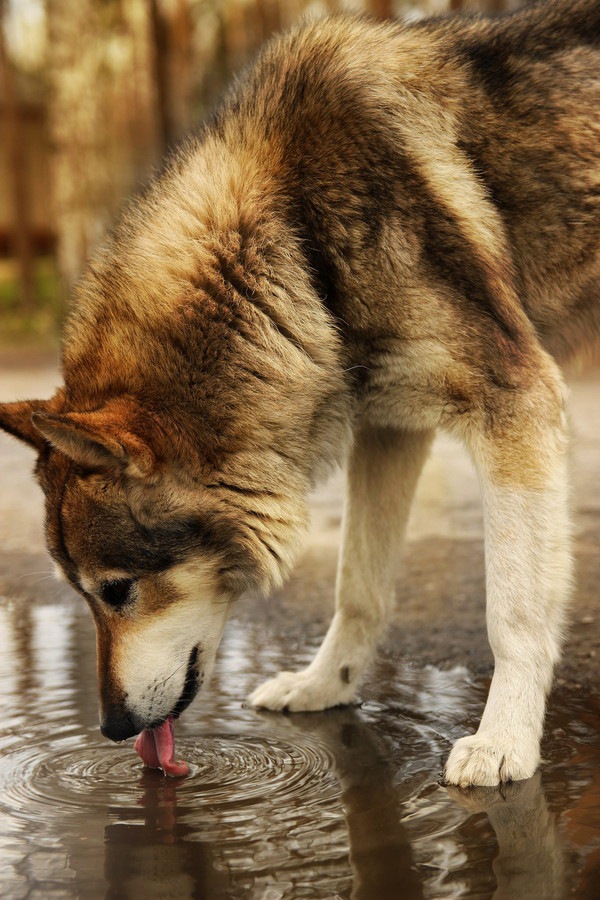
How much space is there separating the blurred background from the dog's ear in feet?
21.5

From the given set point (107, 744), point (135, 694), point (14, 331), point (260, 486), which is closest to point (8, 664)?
point (107, 744)

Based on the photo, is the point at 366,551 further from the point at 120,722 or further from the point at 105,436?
the point at 105,436

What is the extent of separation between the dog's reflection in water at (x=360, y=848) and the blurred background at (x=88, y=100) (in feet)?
23.7

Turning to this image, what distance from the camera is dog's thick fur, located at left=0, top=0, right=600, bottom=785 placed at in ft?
10.7

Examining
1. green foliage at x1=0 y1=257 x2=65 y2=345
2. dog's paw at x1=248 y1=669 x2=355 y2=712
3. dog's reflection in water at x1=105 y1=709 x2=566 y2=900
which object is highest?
green foliage at x1=0 y1=257 x2=65 y2=345

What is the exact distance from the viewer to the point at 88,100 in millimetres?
14586

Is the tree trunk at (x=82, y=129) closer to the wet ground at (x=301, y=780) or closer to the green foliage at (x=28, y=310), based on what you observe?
the green foliage at (x=28, y=310)

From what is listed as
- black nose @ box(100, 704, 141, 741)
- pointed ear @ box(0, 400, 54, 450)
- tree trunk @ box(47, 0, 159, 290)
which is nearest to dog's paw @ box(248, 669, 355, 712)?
black nose @ box(100, 704, 141, 741)

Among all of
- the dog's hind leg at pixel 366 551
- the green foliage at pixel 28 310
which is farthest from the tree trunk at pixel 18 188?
the dog's hind leg at pixel 366 551

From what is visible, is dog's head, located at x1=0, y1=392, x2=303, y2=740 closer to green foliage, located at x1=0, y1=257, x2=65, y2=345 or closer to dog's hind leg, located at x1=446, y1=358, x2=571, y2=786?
dog's hind leg, located at x1=446, y1=358, x2=571, y2=786

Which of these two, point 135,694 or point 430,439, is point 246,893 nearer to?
point 135,694

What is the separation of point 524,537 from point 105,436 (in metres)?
1.24

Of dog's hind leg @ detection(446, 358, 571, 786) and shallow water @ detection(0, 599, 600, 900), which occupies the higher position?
dog's hind leg @ detection(446, 358, 571, 786)

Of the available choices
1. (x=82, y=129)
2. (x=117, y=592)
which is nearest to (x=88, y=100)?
(x=82, y=129)
